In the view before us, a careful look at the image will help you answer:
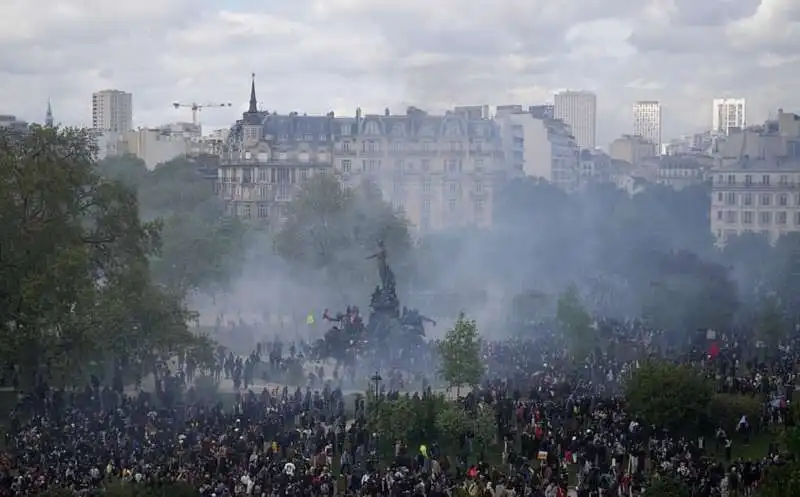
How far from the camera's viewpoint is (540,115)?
13938 cm

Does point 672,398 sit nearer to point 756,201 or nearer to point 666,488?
point 666,488

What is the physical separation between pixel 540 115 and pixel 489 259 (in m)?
48.5

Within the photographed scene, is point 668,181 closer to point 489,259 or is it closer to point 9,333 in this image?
point 489,259

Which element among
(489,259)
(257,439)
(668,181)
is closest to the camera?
(257,439)

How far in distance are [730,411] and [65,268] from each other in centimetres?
1990

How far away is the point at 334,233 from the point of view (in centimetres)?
7856

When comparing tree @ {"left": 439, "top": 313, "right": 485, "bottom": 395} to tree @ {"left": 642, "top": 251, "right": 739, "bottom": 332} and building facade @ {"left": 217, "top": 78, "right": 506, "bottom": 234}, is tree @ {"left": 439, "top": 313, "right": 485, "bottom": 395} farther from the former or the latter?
building facade @ {"left": 217, "top": 78, "right": 506, "bottom": 234}

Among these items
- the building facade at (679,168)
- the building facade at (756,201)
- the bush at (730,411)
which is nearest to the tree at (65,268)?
the bush at (730,411)

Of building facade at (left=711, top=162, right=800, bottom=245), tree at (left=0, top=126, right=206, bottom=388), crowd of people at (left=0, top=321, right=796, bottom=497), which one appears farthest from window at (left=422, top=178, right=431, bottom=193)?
crowd of people at (left=0, top=321, right=796, bottom=497)

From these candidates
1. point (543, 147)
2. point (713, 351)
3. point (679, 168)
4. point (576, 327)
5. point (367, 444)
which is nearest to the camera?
point (367, 444)

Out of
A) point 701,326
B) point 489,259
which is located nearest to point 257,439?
point 701,326

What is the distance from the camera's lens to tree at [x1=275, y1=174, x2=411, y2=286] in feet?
253

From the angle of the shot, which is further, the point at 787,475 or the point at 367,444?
the point at 367,444

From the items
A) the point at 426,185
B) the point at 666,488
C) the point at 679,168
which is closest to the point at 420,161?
the point at 426,185
